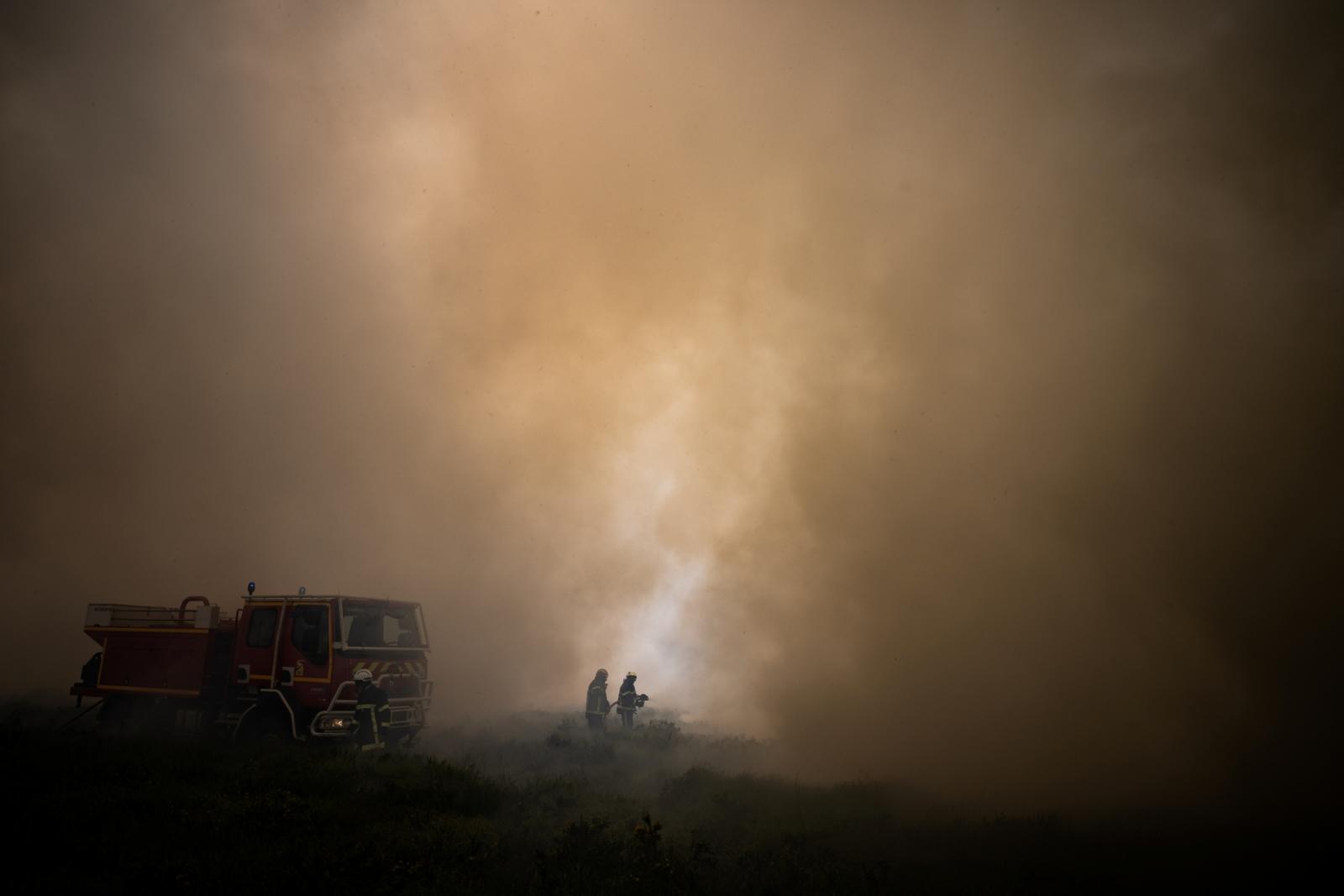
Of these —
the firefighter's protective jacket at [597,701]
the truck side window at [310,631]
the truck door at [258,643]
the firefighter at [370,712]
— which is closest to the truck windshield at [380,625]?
the truck side window at [310,631]

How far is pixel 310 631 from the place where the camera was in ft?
41.1

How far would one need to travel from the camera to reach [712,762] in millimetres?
15852

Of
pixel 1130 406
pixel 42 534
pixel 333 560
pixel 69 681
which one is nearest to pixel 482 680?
pixel 333 560

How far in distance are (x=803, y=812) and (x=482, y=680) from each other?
60.3 ft

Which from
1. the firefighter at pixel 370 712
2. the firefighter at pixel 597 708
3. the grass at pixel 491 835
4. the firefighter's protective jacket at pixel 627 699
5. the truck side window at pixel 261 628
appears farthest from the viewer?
the firefighter's protective jacket at pixel 627 699

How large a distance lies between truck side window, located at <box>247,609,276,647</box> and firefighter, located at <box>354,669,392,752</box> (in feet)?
6.07

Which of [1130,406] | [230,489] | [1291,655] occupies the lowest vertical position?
[1291,655]

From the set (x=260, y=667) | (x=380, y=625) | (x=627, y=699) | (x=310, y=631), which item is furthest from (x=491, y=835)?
(x=627, y=699)

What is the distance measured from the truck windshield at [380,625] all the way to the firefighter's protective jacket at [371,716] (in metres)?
0.85

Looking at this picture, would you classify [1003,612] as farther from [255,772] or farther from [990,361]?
[255,772]

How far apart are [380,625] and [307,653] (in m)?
1.50

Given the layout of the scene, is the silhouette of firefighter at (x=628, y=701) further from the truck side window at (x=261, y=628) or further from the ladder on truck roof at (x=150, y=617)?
the ladder on truck roof at (x=150, y=617)

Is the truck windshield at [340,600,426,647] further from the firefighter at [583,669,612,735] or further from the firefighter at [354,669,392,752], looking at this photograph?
the firefighter at [583,669,612,735]

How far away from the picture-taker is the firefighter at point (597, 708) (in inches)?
722
